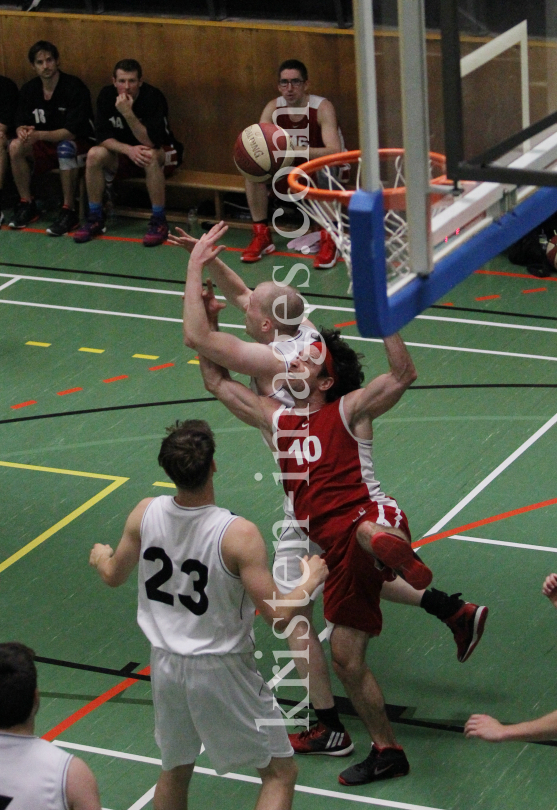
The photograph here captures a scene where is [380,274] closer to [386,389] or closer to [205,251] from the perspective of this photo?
[386,389]

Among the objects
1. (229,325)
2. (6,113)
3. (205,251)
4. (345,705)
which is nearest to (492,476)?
(345,705)

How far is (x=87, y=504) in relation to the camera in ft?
27.5

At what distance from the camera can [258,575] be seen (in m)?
4.68

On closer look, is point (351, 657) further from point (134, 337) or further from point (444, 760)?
point (134, 337)

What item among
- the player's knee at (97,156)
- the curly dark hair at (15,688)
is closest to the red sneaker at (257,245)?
the player's knee at (97,156)

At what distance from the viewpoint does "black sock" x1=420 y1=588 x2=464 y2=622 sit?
6.30 meters

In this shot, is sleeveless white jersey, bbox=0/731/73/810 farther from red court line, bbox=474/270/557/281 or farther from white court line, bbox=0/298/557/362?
red court line, bbox=474/270/557/281

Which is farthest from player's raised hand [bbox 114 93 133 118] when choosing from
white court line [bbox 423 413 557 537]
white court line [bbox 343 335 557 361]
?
white court line [bbox 423 413 557 537]

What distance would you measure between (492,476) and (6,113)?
26.2 feet

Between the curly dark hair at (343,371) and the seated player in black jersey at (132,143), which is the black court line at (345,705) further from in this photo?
the seated player in black jersey at (132,143)

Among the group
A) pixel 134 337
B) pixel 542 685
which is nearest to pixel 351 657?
pixel 542 685

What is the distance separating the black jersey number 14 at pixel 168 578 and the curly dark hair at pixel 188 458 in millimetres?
281

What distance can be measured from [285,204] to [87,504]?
6131 millimetres

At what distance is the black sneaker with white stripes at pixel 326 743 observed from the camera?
593 centimetres
